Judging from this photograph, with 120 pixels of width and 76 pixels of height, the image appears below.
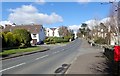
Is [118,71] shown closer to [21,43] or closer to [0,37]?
[0,37]

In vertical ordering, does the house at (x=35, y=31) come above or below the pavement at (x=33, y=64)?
above

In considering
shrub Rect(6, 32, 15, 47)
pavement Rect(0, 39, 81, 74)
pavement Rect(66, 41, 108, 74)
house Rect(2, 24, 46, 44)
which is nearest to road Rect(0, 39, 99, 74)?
pavement Rect(0, 39, 81, 74)

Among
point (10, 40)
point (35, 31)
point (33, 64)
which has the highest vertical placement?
point (35, 31)

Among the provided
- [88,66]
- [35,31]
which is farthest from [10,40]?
[35,31]

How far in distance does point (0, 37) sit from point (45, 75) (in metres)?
31.8

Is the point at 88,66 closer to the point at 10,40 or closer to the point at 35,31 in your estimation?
the point at 10,40

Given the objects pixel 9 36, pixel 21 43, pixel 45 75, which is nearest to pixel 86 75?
pixel 45 75

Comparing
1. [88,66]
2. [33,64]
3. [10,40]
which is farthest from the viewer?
[10,40]

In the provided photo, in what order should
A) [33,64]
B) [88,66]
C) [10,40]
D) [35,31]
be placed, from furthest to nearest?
[35,31]
[10,40]
[33,64]
[88,66]

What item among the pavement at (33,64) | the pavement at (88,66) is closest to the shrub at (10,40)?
the pavement at (33,64)

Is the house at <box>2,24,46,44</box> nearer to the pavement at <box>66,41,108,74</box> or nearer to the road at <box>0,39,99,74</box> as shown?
the road at <box>0,39,99,74</box>

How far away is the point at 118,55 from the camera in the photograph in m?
11.3

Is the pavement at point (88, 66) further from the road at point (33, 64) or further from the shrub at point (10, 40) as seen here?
the shrub at point (10, 40)

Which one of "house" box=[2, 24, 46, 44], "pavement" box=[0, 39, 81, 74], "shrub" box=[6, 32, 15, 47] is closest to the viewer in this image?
"pavement" box=[0, 39, 81, 74]
